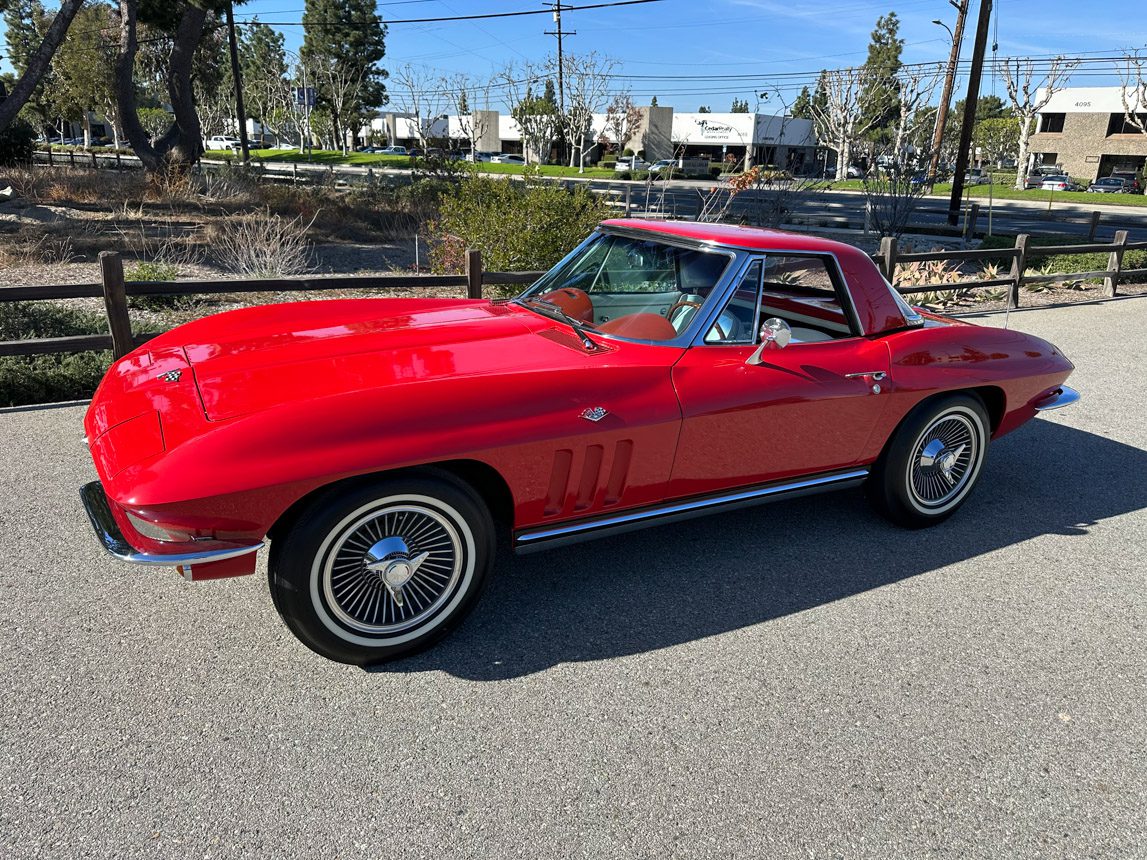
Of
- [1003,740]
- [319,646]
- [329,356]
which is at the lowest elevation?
[1003,740]

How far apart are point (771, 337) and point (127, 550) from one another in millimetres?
2497

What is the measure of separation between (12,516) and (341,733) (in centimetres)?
253

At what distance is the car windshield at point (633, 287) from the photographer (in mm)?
3471

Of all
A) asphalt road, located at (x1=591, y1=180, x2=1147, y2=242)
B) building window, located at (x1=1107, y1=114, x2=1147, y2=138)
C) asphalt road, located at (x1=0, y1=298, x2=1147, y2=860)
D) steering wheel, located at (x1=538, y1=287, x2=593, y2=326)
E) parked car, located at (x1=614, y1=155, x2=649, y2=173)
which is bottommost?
asphalt road, located at (x1=0, y1=298, x2=1147, y2=860)

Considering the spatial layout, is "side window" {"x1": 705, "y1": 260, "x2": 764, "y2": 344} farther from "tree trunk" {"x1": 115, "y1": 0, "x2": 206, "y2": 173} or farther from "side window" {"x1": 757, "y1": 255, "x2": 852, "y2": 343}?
"tree trunk" {"x1": 115, "y1": 0, "x2": 206, "y2": 173}

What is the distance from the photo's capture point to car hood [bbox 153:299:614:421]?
2.84 metres

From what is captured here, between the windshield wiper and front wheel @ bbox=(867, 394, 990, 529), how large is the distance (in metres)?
1.72

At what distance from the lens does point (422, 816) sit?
226 cm

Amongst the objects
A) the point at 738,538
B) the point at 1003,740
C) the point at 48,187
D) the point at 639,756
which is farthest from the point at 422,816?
the point at 48,187

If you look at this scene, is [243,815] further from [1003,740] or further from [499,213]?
[499,213]

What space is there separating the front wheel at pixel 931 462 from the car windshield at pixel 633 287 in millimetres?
1335

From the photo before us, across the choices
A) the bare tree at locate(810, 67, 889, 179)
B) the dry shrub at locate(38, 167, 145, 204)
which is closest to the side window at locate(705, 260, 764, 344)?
the dry shrub at locate(38, 167, 145, 204)

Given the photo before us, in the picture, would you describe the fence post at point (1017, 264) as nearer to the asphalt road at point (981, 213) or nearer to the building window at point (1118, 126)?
the asphalt road at point (981, 213)

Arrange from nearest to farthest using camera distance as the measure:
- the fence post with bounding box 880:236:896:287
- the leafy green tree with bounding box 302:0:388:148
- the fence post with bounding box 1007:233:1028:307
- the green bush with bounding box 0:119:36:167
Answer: the fence post with bounding box 880:236:896:287
the fence post with bounding box 1007:233:1028:307
the green bush with bounding box 0:119:36:167
the leafy green tree with bounding box 302:0:388:148
